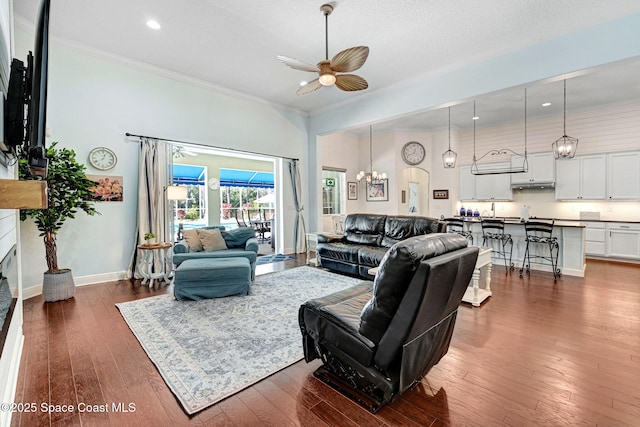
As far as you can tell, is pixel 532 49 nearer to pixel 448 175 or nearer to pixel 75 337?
pixel 448 175

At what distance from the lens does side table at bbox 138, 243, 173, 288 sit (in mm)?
4422

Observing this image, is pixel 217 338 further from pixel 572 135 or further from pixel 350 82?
pixel 572 135

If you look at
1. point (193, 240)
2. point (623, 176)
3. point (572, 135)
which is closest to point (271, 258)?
point (193, 240)

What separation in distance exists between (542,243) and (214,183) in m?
9.20

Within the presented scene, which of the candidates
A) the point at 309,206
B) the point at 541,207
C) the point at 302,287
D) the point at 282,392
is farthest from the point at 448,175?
the point at 282,392

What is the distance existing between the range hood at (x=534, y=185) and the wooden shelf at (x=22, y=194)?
885cm

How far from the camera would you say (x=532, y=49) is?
3949 mm

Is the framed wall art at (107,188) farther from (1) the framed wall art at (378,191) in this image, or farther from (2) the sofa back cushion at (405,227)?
(1) the framed wall art at (378,191)

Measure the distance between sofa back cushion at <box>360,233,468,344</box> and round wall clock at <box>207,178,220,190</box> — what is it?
906 cm

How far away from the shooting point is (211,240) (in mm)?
4789

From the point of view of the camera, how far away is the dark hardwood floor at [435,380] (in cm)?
171

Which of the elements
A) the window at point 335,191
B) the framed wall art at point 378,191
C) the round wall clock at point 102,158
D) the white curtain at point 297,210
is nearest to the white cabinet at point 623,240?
the framed wall art at point 378,191

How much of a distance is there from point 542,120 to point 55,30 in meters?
9.81

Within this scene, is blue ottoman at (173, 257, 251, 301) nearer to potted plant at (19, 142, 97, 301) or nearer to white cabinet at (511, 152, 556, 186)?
potted plant at (19, 142, 97, 301)
